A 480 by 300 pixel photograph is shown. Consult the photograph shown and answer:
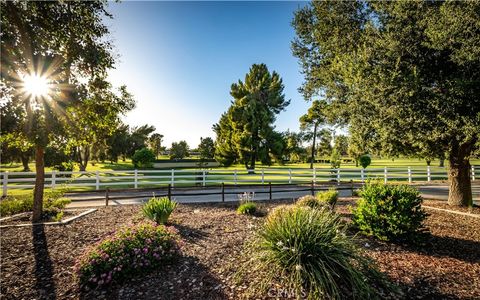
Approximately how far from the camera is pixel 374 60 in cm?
874

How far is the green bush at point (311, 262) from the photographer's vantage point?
3.53m

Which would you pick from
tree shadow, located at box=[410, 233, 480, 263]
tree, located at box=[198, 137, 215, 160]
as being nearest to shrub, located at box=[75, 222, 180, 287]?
tree shadow, located at box=[410, 233, 480, 263]

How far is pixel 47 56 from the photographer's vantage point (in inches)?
249

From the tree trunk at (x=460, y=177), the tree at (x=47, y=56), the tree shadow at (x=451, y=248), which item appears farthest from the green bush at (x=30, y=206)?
the tree trunk at (x=460, y=177)

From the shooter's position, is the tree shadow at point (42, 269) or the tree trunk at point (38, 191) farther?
the tree trunk at point (38, 191)

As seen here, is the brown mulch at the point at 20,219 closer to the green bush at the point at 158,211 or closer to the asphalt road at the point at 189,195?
the asphalt road at the point at 189,195

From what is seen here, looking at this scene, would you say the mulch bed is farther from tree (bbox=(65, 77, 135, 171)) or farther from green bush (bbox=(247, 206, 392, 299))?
tree (bbox=(65, 77, 135, 171))

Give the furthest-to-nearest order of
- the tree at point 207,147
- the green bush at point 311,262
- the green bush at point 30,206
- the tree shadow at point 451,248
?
the tree at point 207,147 < the green bush at point 30,206 < the tree shadow at point 451,248 < the green bush at point 311,262

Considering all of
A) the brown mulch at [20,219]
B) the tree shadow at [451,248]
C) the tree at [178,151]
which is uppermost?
the tree at [178,151]

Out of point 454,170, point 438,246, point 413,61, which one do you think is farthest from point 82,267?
point 454,170

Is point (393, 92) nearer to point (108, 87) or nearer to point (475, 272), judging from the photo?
point (475, 272)

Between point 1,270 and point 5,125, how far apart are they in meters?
3.46

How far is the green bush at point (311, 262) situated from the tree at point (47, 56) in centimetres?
648

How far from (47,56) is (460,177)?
50.3 feet
